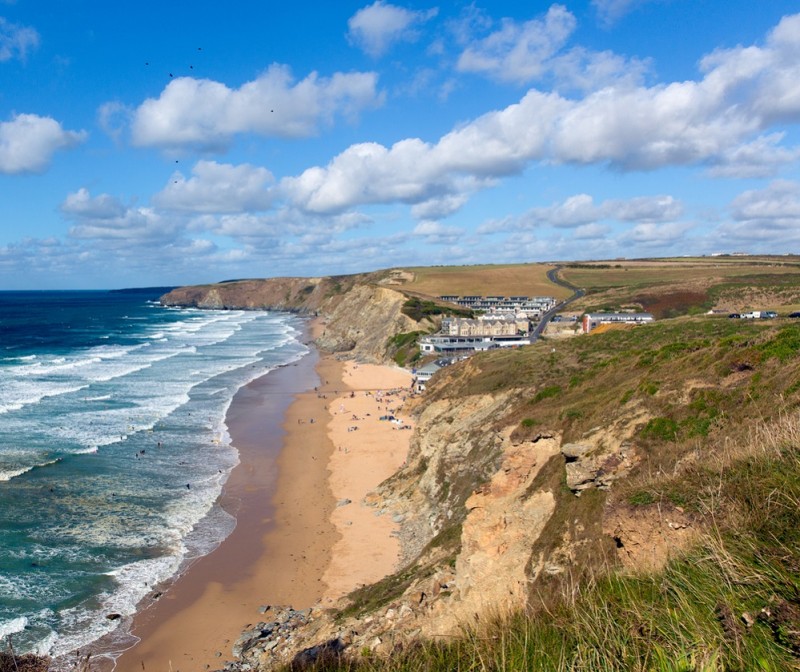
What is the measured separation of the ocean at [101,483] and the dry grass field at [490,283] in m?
68.3

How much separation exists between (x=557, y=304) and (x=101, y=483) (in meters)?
95.1

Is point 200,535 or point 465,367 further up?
point 465,367

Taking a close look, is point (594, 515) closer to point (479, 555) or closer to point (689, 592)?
point (479, 555)

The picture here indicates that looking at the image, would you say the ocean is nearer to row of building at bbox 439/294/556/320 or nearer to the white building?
the white building

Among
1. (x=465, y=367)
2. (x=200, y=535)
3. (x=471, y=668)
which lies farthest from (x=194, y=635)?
(x=465, y=367)

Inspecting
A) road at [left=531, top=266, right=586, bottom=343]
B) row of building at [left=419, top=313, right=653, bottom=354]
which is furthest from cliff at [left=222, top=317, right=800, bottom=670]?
road at [left=531, top=266, right=586, bottom=343]

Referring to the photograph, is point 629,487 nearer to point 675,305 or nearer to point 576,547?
point 576,547

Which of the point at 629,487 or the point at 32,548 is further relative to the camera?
the point at 32,548

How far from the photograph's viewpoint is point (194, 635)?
890 inches

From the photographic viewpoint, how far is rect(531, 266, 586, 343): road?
85488 mm

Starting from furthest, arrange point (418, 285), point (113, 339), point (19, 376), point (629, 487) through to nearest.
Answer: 1. point (418, 285)
2. point (113, 339)
3. point (19, 376)
4. point (629, 487)

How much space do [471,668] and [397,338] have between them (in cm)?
8859

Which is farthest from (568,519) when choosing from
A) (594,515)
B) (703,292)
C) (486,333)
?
(703,292)

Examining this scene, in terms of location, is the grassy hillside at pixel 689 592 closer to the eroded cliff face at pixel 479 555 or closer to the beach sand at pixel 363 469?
the eroded cliff face at pixel 479 555
